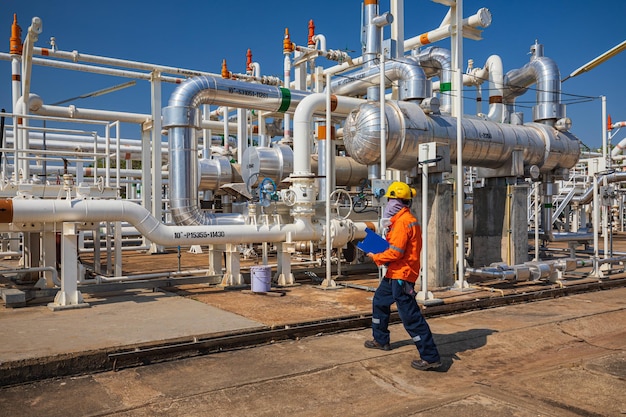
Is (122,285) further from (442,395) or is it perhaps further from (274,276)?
(442,395)

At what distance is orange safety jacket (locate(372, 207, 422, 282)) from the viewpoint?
5.56 m

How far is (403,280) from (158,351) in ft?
8.04

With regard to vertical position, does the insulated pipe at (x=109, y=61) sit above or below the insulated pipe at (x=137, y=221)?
above

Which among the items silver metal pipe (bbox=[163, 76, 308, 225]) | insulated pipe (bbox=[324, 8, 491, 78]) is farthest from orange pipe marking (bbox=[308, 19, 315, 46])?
silver metal pipe (bbox=[163, 76, 308, 225])

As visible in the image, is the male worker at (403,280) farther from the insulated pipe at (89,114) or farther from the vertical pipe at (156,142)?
the vertical pipe at (156,142)

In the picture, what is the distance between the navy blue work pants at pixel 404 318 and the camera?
534 cm

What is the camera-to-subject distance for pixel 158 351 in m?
5.58

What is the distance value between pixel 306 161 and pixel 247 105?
2647 millimetres

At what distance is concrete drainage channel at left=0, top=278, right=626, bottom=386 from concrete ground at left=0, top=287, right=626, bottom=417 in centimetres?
8

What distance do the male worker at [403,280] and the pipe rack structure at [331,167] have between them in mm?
2135

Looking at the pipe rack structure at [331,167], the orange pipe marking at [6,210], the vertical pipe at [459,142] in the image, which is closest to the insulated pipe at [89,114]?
the pipe rack structure at [331,167]

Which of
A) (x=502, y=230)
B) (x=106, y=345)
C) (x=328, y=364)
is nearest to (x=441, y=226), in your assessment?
(x=502, y=230)

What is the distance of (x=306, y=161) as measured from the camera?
9.79 meters

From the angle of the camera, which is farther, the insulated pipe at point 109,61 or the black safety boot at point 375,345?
the insulated pipe at point 109,61
